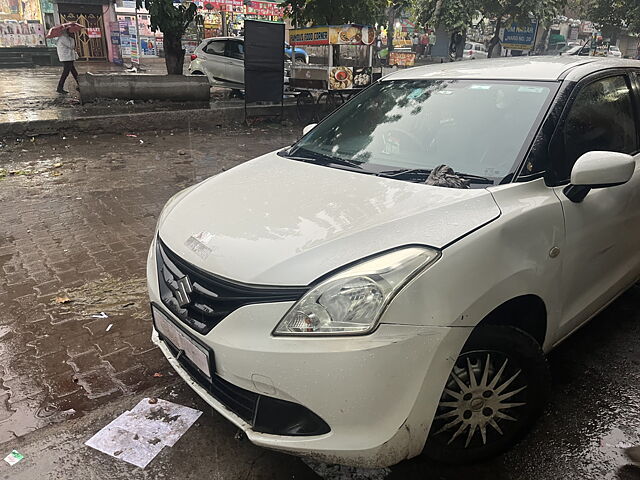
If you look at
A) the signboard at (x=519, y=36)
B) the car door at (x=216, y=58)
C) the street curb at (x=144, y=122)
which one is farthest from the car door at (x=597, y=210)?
the signboard at (x=519, y=36)

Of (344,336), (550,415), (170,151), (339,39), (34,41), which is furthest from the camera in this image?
(34,41)

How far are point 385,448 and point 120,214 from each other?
15.2ft

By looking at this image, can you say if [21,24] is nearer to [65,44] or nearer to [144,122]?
[65,44]

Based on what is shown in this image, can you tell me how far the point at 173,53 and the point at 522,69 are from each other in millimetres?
11757

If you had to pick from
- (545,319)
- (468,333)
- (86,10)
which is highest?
(86,10)

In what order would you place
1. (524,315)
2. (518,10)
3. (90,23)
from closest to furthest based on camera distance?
(524,315)
(90,23)
(518,10)

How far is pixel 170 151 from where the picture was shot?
29.1 feet

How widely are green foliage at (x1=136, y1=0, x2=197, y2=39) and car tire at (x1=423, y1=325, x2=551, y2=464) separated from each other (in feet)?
40.3

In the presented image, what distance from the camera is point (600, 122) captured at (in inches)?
114

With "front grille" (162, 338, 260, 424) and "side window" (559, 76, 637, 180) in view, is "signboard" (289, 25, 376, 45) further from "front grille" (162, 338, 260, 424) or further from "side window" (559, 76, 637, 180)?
"front grille" (162, 338, 260, 424)

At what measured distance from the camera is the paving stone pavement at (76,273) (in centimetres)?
286

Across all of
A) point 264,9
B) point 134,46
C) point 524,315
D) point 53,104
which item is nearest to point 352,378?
point 524,315

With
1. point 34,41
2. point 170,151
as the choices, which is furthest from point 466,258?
point 34,41

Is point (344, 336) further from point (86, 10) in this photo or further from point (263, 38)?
point (86, 10)
